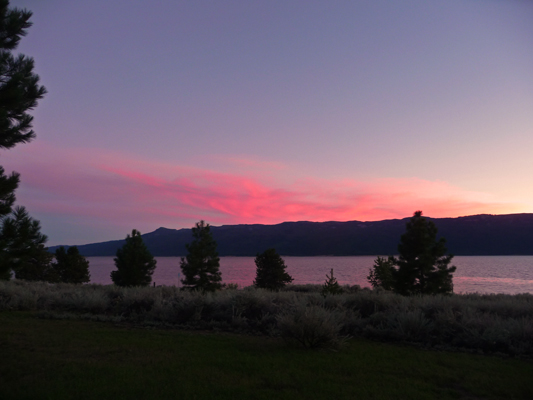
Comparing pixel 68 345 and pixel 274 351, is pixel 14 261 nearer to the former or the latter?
pixel 68 345

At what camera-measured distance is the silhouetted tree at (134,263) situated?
3575 cm

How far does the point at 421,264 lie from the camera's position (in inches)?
883

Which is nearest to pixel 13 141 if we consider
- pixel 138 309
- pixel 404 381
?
pixel 138 309

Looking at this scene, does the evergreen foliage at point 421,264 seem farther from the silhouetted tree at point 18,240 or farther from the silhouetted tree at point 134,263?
the silhouetted tree at point 134,263

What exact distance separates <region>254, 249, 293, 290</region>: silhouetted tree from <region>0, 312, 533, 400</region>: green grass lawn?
106ft

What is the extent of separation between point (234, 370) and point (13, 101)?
8.30 meters

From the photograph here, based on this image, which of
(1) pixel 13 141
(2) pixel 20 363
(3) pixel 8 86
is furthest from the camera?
(1) pixel 13 141

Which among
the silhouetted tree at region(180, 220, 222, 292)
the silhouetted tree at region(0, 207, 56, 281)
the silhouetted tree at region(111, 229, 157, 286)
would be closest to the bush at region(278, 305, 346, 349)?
the silhouetted tree at region(0, 207, 56, 281)

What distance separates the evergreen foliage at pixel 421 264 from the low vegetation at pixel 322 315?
11.3 meters

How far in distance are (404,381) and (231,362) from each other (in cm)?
300

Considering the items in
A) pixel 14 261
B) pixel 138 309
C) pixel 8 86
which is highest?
pixel 8 86

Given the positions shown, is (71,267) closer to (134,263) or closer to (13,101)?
(134,263)

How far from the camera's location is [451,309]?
9.30 metres

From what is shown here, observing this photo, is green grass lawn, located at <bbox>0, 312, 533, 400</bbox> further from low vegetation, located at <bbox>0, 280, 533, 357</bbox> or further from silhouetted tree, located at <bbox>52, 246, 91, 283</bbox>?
silhouetted tree, located at <bbox>52, 246, 91, 283</bbox>
